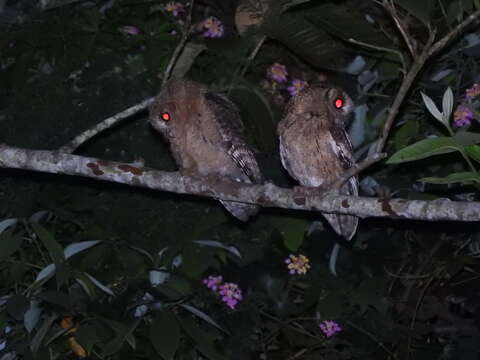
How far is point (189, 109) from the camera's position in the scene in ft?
11.5

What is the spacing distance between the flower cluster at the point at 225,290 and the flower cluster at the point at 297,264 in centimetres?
27

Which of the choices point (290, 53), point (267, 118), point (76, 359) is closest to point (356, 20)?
point (267, 118)

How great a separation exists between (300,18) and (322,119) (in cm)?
45

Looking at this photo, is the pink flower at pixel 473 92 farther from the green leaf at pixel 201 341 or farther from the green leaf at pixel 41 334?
the green leaf at pixel 41 334

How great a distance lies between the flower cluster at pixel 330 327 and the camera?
11.9 feet

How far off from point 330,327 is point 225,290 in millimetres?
526

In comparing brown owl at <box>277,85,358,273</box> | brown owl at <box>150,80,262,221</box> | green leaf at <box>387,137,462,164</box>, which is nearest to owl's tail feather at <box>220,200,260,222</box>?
brown owl at <box>150,80,262,221</box>

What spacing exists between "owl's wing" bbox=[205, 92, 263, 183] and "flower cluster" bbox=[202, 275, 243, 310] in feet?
1.67

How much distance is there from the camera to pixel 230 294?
3586mm

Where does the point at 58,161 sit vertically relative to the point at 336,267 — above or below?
above

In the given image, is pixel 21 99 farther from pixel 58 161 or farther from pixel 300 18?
pixel 300 18

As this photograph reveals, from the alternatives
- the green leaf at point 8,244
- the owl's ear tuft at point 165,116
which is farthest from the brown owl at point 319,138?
the green leaf at point 8,244

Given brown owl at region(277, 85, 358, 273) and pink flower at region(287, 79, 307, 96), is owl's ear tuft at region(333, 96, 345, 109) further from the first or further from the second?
pink flower at region(287, 79, 307, 96)

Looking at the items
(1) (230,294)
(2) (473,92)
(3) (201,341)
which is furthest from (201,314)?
(2) (473,92)
